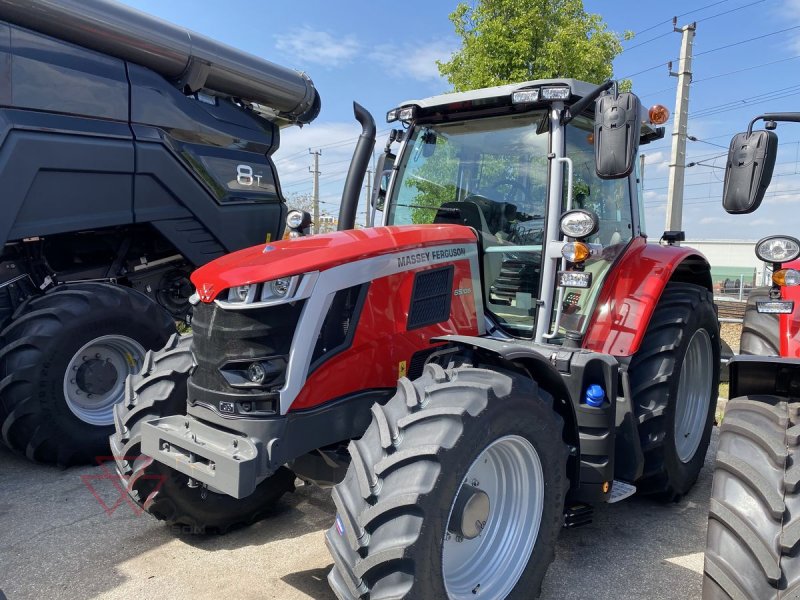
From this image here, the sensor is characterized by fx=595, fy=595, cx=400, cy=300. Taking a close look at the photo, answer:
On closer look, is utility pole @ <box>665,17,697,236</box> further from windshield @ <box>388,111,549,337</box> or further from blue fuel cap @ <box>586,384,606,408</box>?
blue fuel cap @ <box>586,384,606,408</box>

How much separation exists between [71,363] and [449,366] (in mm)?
2967

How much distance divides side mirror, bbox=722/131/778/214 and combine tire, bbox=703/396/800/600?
1.02 metres

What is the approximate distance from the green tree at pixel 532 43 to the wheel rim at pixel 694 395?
560 cm

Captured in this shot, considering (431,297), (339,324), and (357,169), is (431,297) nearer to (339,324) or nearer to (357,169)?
(339,324)

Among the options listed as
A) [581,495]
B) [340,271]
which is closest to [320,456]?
[340,271]

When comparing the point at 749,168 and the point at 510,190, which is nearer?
the point at 749,168

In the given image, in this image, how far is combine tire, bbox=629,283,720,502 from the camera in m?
3.19

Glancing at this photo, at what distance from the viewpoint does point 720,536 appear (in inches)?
79.0

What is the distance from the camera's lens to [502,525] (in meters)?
2.50

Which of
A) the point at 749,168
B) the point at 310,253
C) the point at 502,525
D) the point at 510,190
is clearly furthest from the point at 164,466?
the point at 749,168

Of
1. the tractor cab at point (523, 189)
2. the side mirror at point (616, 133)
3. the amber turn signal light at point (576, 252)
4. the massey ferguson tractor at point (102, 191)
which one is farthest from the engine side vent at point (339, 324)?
the massey ferguson tractor at point (102, 191)

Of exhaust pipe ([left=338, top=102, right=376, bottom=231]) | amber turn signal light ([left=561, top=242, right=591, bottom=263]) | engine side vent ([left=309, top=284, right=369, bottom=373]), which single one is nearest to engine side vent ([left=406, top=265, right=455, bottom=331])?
engine side vent ([left=309, top=284, right=369, bottom=373])

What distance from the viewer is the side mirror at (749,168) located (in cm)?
270

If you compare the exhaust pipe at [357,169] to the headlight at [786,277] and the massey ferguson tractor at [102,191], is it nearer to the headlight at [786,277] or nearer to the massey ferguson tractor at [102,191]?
the massey ferguson tractor at [102,191]
